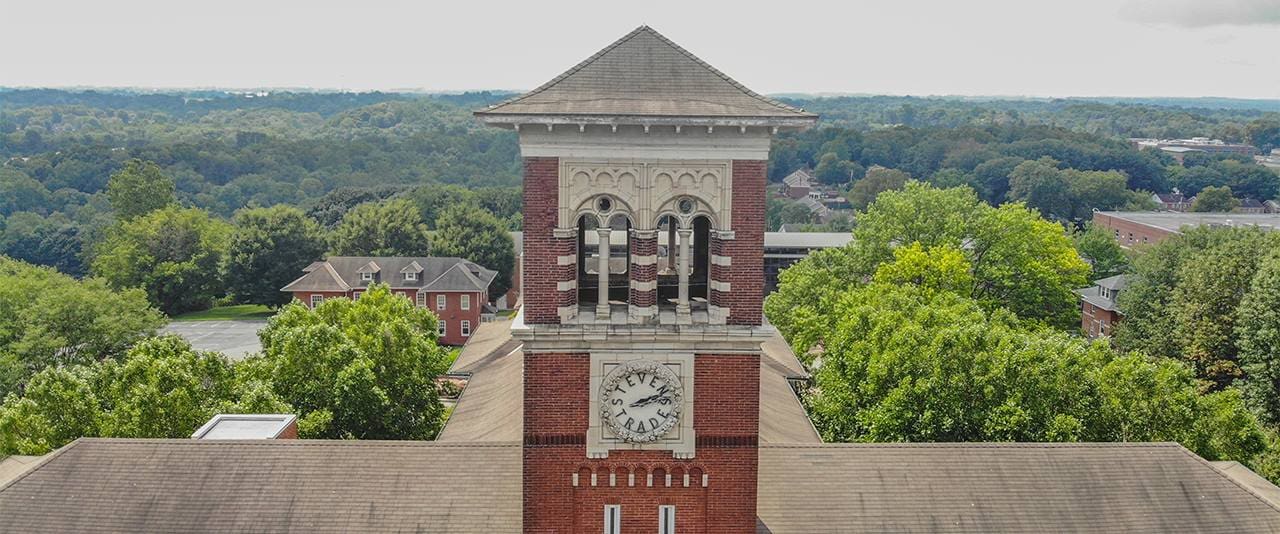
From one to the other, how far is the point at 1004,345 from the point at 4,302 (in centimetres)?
5544

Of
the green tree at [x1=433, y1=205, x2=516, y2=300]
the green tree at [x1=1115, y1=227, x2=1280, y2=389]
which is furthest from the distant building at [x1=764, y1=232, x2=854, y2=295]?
the green tree at [x1=1115, y1=227, x2=1280, y2=389]

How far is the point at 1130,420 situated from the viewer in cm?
3234

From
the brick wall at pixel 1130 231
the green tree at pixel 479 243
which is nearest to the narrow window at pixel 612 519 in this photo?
the green tree at pixel 479 243

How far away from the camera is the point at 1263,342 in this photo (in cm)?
4584

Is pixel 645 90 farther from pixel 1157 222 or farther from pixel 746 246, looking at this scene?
pixel 1157 222

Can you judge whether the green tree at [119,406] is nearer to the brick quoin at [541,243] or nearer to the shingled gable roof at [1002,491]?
the brick quoin at [541,243]

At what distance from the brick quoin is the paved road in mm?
62357

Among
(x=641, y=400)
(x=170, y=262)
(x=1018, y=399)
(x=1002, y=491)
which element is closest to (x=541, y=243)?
(x=641, y=400)

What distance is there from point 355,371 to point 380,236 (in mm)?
65076

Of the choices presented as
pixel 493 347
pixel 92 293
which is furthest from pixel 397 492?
pixel 92 293

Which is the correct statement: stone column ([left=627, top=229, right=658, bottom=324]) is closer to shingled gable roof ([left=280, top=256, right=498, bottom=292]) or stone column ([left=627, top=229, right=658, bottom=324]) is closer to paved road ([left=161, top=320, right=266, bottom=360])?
shingled gable roof ([left=280, top=256, right=498, bottom=292])

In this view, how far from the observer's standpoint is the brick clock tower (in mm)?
18219

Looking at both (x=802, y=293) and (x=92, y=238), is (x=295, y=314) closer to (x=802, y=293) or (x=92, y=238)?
(x=802, y=293)

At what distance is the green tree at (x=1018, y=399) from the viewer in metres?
31.7
